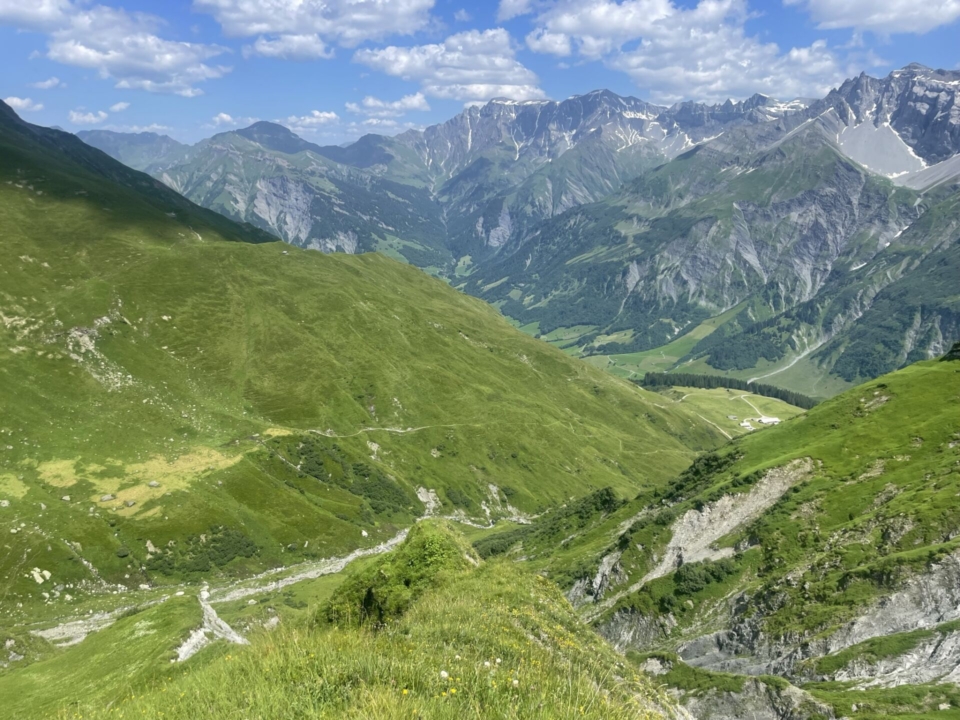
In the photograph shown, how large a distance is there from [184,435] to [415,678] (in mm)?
143362

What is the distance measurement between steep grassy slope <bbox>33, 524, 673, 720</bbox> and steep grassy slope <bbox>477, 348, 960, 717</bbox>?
101 feet

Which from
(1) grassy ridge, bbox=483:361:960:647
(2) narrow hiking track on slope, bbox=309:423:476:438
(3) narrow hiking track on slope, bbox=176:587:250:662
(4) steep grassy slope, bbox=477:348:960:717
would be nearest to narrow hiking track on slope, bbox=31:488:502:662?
(3) narrow hiking track on slope, bbox=176:587:250:662

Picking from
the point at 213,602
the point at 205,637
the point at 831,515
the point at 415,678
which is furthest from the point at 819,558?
the point at 213,602

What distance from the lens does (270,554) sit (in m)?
112

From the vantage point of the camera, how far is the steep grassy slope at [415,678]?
792cm

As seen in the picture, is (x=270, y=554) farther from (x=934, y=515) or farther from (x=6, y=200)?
(x=6, y=200)

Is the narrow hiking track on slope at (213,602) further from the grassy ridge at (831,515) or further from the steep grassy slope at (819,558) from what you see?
the grassy ridge at (831,515)

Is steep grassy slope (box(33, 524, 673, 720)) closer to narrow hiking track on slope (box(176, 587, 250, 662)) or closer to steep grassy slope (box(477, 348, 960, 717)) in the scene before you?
steep grassy slope (box(477, 348, 960, 717))

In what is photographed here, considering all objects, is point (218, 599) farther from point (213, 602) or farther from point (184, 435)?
point (184, 435)

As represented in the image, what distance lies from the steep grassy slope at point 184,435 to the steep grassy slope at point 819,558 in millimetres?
73661

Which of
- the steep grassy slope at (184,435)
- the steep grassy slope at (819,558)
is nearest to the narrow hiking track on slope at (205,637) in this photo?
the steep grassy slope at (819,558)

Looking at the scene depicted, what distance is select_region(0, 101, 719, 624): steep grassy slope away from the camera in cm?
10181

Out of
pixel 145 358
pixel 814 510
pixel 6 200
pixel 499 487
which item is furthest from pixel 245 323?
pixel 814 510

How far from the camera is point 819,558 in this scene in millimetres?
48062
